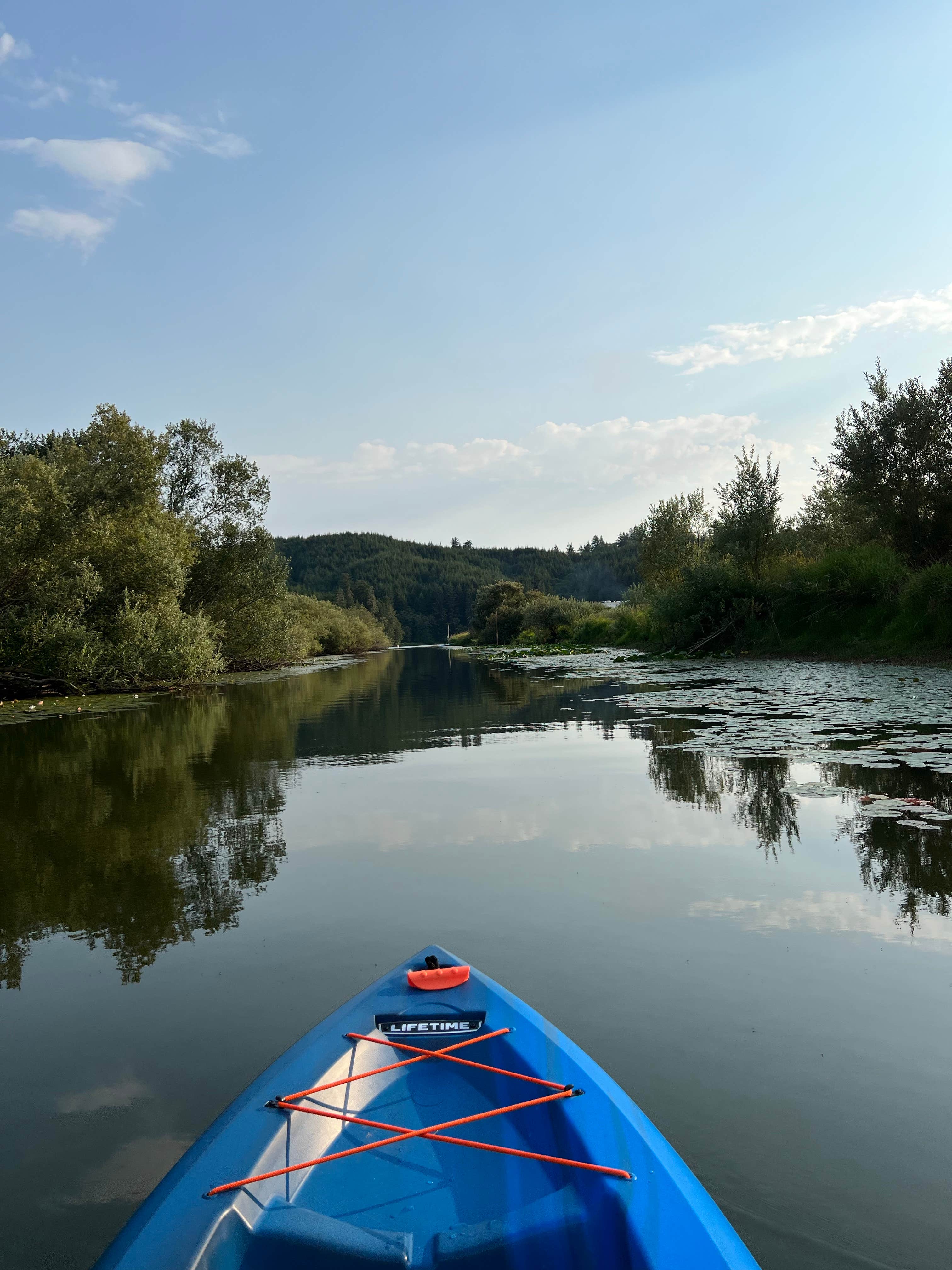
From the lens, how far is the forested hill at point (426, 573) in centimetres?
12519

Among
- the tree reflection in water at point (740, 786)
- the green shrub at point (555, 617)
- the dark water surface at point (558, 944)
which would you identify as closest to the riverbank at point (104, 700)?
the dark water surface at point (558, 944)

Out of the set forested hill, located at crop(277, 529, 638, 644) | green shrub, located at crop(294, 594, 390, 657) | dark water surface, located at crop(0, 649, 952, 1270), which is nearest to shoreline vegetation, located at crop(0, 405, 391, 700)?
dark water surface, located at crop(0, 649, 952, 1270)

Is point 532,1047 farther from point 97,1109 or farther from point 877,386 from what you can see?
point 877,386

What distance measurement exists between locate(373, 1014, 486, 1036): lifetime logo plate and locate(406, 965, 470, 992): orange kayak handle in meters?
0.15

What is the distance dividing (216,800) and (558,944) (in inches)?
197

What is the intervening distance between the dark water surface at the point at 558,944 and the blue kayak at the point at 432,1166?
395 mm

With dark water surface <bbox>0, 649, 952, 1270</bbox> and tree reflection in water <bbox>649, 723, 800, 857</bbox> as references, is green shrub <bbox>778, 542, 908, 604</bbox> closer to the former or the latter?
dark water surface <bbox>0, 649, 952, 1270</bbox>

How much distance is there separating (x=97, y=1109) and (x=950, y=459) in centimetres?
2342

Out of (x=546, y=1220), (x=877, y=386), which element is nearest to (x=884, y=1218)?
(x=546, y=1220)

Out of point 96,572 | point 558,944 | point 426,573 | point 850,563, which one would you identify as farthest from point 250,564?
point 426,573

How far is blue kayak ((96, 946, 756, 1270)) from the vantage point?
1.81 meters

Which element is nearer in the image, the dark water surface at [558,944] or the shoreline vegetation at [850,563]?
the dark water surface at [558,944]

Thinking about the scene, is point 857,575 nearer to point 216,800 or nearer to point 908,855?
point 908,855

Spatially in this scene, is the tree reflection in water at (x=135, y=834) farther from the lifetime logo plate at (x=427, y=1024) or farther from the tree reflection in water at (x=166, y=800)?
the lifetime logo plate at (x=427, y=1024)
